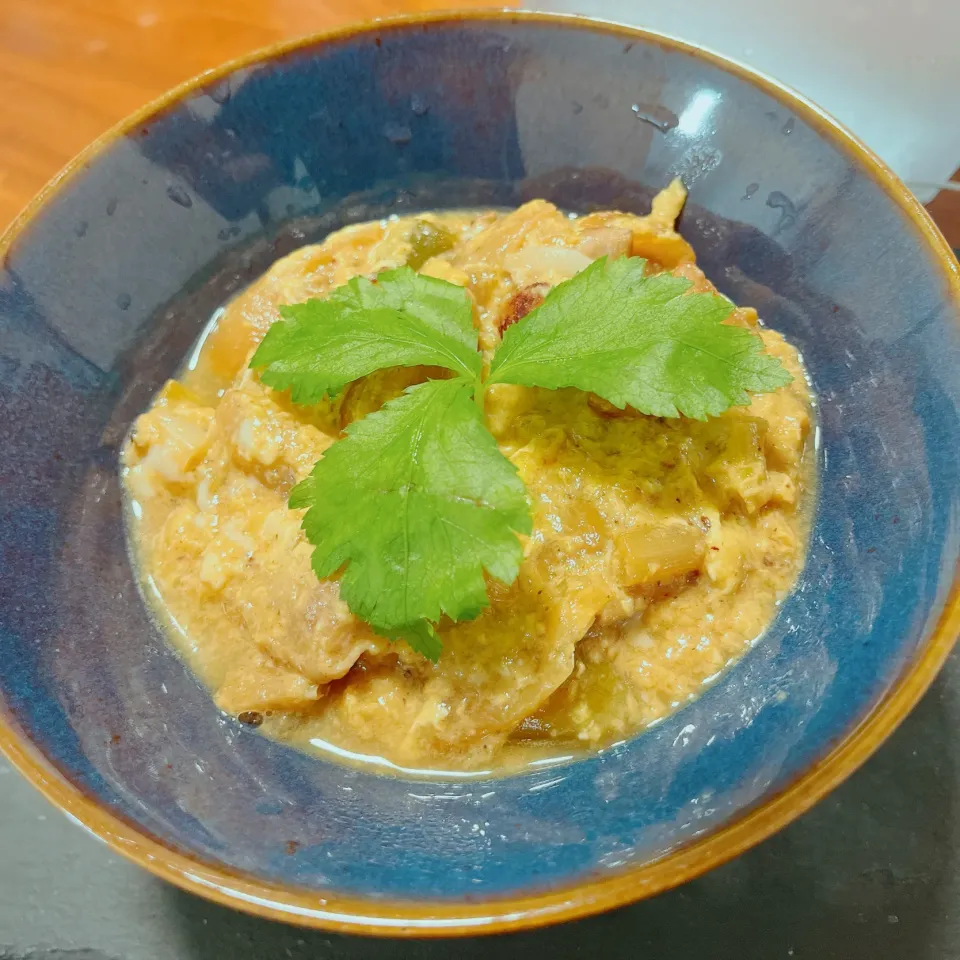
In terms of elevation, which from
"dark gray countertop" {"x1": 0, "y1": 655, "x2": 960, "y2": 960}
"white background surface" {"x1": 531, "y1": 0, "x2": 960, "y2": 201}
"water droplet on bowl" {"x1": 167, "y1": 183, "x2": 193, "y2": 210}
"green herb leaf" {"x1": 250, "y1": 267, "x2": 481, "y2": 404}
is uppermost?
"white background surface" {"x1": 531, "y1": 0, "x2": 960, "y2": 201}

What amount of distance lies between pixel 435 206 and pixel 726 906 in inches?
74.2

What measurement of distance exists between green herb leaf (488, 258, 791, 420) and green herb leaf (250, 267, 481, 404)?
0.41 ft

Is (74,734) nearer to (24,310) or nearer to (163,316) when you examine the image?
(24,310)

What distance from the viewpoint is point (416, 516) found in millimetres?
1382

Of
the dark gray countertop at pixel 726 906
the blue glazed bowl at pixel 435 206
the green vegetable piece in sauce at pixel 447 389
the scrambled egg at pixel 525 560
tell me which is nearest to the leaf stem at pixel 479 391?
the green vegetable piece in sauce at pixel 447 389

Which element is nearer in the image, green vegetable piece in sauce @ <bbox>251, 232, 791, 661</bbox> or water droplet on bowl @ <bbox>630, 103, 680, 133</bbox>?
green vegetable piece in sauce @ <bbox>251, 232, 791, 661</bbox>

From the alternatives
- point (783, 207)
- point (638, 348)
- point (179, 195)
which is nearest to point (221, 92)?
point (179, 195)

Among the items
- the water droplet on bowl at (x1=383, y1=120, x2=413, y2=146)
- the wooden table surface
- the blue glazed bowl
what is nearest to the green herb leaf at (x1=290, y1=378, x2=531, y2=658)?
the blue glazed bowl

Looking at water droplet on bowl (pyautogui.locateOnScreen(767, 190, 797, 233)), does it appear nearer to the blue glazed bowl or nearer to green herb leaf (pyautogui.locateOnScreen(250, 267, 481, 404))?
the blue glazed bowl

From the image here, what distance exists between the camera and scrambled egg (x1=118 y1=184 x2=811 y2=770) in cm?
151

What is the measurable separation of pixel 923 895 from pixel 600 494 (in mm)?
989

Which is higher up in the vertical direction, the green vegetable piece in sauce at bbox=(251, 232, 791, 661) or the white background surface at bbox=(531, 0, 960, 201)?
the white background surface at bbox=(531, 0, 960, 201)

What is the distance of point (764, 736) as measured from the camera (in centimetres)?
134

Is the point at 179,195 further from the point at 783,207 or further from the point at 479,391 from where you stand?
the point at 783,207
